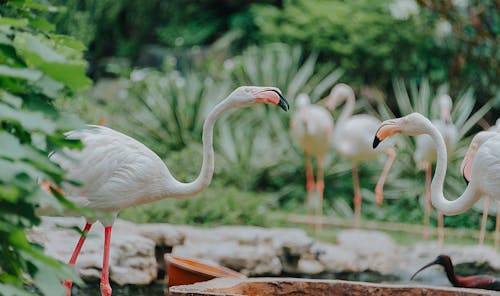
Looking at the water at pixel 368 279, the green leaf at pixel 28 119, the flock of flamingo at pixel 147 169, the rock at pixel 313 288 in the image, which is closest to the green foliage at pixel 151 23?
the water at pixel 368 279

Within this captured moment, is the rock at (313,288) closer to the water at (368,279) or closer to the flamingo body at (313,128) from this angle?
the water at (368,279)

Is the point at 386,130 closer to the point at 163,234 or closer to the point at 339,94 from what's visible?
the point at 163,234

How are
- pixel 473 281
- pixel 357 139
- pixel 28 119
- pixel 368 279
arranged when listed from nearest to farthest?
pixel 28 119, pixel 473 281, pixel 368 279, pixel 357 139

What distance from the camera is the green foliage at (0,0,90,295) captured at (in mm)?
2305

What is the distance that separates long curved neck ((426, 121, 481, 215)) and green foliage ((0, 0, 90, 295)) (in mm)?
3018

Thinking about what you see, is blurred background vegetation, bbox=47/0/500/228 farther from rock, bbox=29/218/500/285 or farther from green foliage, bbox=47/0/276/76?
rock, bbox=29/218/500/285

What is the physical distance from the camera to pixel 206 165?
4848 millimetres

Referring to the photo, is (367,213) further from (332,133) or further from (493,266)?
(493,266)

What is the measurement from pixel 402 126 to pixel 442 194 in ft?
1.67

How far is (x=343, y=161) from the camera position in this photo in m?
12.2

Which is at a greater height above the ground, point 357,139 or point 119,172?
point 357,139

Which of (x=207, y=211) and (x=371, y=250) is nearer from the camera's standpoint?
(x=371, y=250)

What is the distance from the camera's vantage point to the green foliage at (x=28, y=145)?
2305 mm

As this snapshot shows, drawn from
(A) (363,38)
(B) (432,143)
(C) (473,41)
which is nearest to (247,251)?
(B) (432,143)
